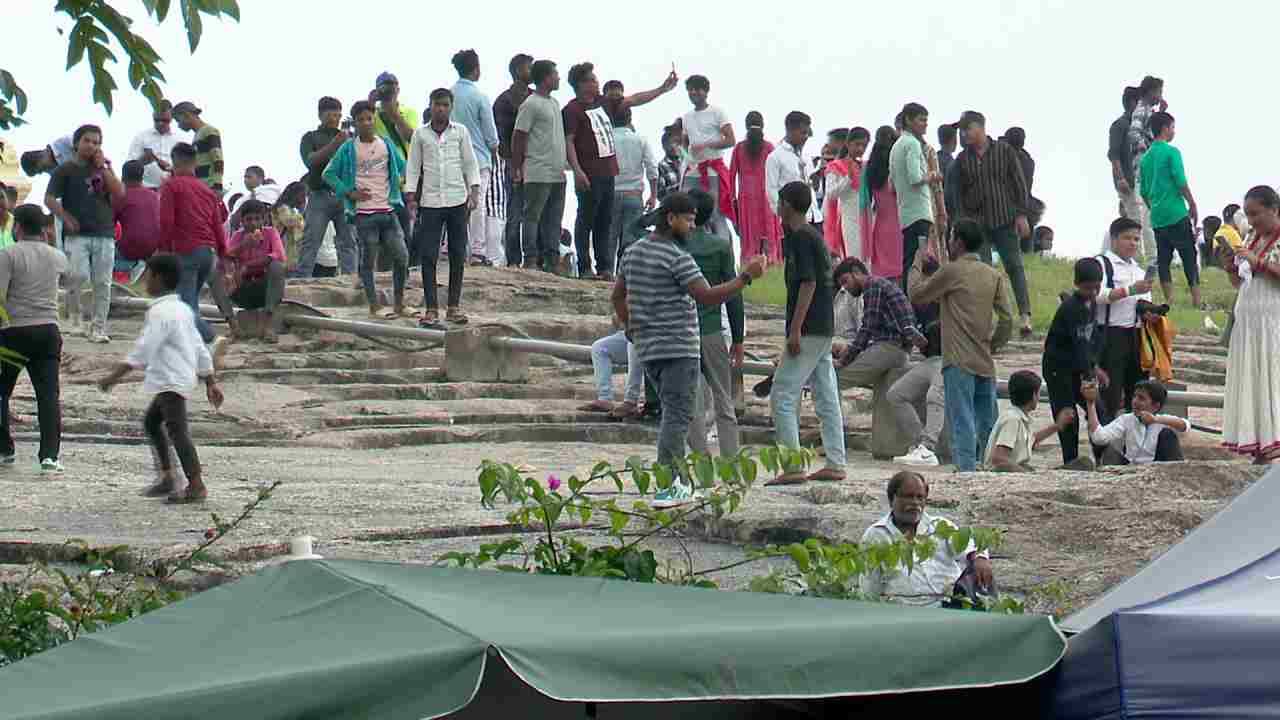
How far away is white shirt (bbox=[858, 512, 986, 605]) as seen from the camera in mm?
7934

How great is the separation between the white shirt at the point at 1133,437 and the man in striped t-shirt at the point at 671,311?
310 cm

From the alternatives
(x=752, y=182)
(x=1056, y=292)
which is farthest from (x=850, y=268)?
(x=1056, y=292)

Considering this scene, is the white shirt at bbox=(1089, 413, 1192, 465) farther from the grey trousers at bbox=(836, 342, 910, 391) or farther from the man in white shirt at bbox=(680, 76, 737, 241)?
the man in white shirt at bbox=(680, 76, 737, 241)

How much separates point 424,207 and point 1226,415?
728cm

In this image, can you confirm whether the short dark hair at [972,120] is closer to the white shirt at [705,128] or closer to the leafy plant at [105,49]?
the white shirt at [705,128]

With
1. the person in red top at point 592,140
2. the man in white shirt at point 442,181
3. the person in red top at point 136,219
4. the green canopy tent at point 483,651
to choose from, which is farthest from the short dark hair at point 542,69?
the green canopy tent at point 483,651

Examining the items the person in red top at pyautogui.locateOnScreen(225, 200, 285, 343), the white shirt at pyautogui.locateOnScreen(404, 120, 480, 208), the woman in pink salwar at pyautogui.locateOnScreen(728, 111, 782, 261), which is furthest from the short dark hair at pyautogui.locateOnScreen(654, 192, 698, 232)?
the woman in pink salwar at pyautogui.locateOnScreen(728, 111, 782, 261)

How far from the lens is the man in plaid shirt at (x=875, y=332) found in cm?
1462

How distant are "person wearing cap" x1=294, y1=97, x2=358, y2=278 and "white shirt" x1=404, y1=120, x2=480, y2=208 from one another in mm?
1150

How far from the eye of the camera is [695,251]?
13.3 meters

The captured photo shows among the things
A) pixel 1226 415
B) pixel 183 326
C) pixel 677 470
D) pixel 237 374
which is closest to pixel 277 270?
pixel 237 374

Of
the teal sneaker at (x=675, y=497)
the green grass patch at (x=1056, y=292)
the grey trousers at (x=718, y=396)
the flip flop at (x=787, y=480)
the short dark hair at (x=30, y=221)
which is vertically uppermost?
the short dark hair at (x=30, y=221)

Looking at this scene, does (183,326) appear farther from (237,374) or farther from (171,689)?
(171,689)

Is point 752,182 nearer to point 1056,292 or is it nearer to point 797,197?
point 1056,292
